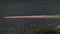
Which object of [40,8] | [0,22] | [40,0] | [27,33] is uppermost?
[40,0]

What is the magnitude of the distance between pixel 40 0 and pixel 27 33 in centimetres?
48

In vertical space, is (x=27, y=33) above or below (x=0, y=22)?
below

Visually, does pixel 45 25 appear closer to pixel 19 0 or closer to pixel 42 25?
pixel 42 25

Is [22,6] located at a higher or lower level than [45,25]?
higher

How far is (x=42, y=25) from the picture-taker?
4.83 feet

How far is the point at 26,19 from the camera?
1473mm

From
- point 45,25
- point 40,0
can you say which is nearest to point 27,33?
point 45,25

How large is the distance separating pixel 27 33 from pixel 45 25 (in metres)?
0.27

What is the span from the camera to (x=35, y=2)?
1.48m

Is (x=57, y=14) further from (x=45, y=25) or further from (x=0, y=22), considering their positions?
(x=0, y=22)

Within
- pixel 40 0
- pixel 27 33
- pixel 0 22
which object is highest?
pixel 40 0

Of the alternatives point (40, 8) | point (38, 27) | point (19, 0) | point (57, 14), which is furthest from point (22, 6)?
point (57, 14)

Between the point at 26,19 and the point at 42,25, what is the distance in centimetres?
24

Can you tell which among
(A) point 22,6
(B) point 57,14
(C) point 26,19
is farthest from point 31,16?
(B) point 57,14
